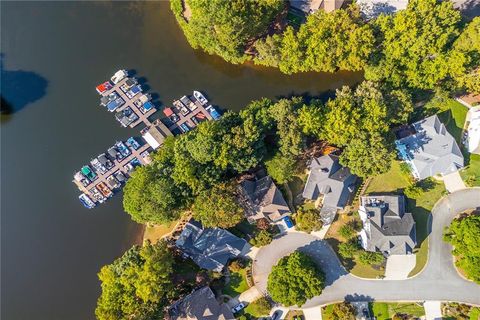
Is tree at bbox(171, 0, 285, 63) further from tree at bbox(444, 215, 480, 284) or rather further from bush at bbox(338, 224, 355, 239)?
tree at bbox(444, 215, 480, 284)

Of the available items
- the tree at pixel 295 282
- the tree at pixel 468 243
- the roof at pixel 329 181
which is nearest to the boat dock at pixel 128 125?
the roof at pixel 329 181

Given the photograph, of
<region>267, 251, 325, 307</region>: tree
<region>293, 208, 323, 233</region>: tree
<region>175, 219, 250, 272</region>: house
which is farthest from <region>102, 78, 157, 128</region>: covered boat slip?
<region>267, 251, 325, 307</region>: tree

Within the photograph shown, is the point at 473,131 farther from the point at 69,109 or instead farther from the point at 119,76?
the point at 69,109

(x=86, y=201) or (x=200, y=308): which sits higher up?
(x=86, y=201)

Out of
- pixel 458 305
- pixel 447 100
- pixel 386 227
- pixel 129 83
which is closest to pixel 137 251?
pixel 129 83

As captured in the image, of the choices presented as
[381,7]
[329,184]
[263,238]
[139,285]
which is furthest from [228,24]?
[139,285]

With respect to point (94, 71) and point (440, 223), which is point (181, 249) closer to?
point (94, 71)
